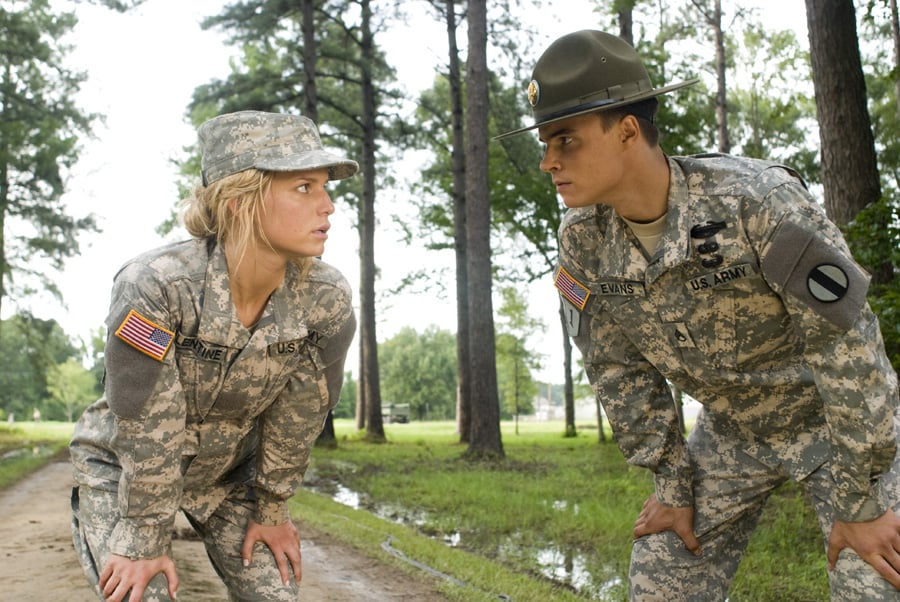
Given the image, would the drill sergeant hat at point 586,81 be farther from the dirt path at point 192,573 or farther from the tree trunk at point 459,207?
the tree trunk at point 459,207

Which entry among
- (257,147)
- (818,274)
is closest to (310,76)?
(257,147)

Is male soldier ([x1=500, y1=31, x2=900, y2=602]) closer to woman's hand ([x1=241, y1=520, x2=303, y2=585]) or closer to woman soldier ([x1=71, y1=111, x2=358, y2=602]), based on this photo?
woman soldier ([x1=71, y1=111, x2=358, y2=602])

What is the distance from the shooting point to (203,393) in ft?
10.7

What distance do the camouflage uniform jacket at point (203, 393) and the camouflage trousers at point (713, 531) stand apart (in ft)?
4.77

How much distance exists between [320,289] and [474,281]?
498 inches

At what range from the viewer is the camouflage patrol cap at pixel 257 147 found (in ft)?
10.4

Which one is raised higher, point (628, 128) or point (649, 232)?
point (628, 128)

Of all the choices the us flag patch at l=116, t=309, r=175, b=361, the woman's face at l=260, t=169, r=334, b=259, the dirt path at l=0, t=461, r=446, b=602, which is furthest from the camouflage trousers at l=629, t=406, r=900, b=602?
the dirt path at l=0, t=461, r=446, b=602

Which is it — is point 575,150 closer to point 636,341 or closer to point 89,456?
point 636,341

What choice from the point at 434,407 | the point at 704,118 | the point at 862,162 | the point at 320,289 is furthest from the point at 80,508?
the point at 434,407

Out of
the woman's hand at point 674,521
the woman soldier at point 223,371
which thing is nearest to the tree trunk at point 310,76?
the woman soldier at point 223,371

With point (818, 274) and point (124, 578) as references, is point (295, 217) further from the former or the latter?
point (818, 274)

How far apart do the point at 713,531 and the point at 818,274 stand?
1.19 meters

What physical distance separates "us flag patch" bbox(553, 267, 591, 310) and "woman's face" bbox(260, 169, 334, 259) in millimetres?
958
